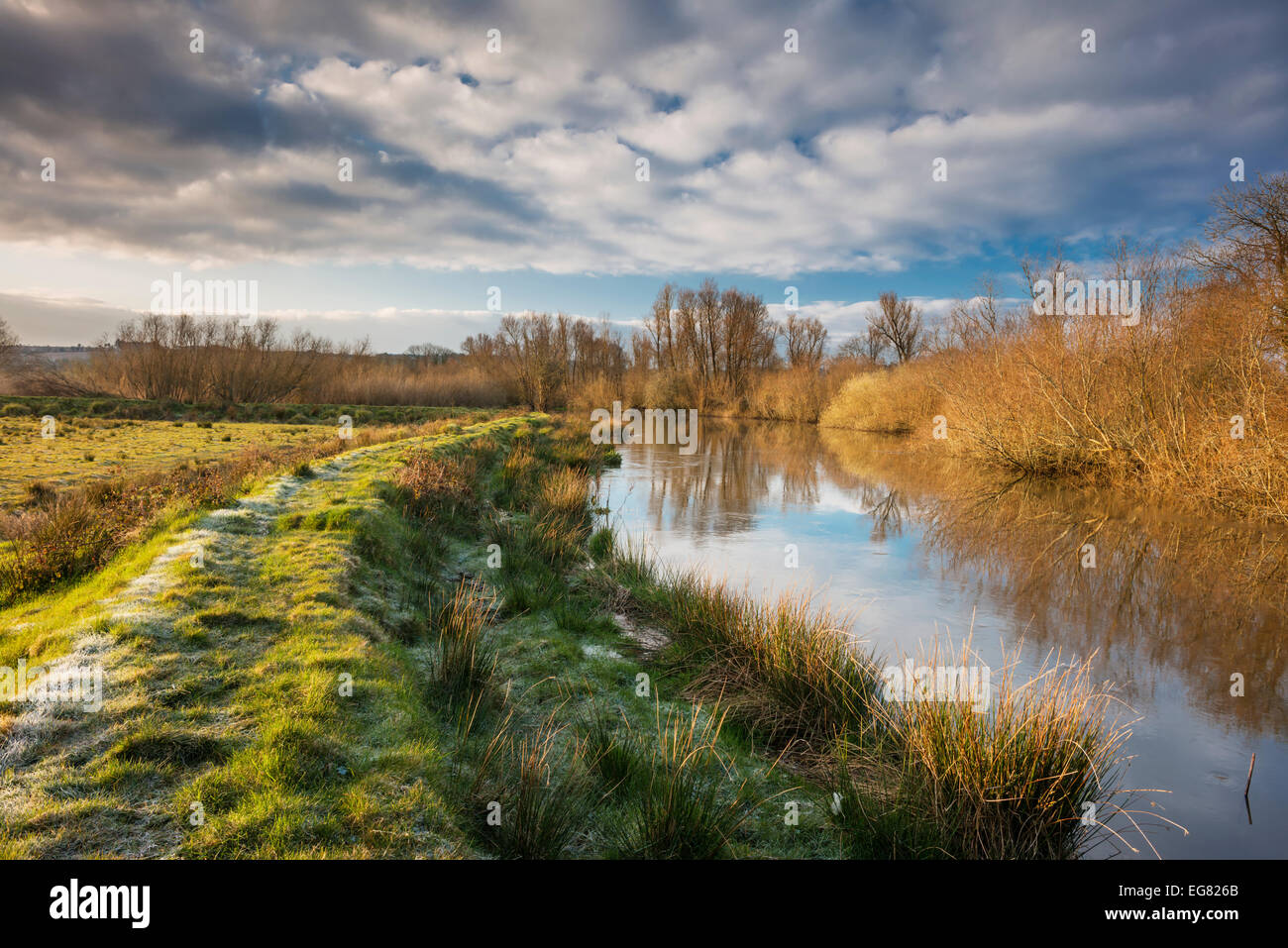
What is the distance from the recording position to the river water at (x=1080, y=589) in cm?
428

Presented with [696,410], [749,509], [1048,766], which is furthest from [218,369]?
[1048,766]

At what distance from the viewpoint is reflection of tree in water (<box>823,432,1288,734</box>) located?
6.01 m

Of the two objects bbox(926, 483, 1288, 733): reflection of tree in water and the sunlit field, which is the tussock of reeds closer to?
bbox(926, 483, 1288, 733): reflection of tree in water

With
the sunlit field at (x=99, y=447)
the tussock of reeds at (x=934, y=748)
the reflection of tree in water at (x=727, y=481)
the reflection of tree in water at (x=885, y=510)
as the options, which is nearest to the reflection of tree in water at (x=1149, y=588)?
the reflection of tree in water at (x=885, y=510)

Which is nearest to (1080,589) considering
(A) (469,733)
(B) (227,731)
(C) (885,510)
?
(C) (885,510)

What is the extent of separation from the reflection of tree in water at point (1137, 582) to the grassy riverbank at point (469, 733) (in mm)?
1657

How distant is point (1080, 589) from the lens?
27.3ft

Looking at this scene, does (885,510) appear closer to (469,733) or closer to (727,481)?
(727,481)

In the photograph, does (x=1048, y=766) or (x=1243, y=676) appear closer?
(x=1048, y=766)

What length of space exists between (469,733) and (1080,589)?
8.09 m

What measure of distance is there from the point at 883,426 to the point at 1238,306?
22419mm
